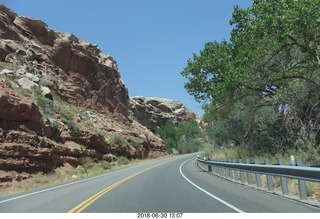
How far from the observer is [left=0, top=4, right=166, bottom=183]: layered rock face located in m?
29.4

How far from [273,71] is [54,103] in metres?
31.1

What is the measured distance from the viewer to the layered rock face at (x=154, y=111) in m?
116

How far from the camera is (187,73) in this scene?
2595 cm

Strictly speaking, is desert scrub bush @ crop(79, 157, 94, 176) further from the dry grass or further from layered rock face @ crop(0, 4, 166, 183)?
layered rock face @ crop(0, 4, 166, 183)

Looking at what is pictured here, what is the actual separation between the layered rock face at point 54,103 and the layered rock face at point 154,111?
3124 centimetres

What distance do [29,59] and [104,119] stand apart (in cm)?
1603

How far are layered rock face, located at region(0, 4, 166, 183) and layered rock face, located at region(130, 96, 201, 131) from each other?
103ft

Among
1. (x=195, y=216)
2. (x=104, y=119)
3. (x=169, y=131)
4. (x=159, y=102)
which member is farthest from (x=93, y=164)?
(x=159, y=102)

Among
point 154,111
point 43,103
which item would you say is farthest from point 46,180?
point 154,111

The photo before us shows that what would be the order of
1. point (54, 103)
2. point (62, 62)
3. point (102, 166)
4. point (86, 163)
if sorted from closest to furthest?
point (86, 163)
point (102, 166)
point (54, 103)
point (62, 62)

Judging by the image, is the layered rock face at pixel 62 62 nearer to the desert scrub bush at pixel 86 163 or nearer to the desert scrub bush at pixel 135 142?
the desert scrub bush at pixel 135 142

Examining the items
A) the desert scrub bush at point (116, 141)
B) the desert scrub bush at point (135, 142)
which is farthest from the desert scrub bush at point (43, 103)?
the desert scrub bush at point (135, 142)

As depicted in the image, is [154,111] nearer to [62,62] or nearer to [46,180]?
[62,62]

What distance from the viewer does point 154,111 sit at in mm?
122500
